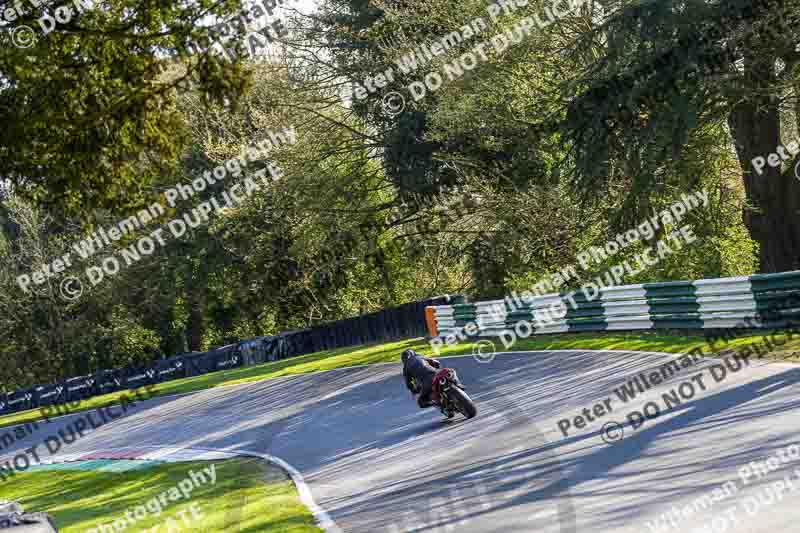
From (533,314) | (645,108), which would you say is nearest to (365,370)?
(533,314)

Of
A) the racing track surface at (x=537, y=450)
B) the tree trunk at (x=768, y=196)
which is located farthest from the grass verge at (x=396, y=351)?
the tree trunk at (x=768, y=196)

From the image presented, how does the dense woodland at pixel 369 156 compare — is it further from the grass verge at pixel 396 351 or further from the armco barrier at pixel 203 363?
the armco barrier at pixel 203 363

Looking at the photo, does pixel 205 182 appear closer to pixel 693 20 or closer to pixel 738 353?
pixel 693 20

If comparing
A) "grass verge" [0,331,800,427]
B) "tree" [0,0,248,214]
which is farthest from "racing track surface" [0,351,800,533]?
"tree" [0,0,248,214]

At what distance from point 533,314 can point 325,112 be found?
1524cm

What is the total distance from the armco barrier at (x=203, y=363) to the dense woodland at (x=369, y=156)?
11.6ft

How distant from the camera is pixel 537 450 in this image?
449 inches

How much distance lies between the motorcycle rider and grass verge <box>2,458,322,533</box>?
8.07ft

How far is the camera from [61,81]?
1398 cm

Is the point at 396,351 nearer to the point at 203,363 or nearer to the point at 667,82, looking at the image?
the point at 667,82

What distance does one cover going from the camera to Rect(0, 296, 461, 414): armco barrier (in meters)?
37.2

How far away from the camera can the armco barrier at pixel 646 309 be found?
637 inches

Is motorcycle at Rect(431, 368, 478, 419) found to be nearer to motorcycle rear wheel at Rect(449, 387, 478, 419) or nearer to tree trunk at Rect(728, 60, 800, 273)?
motorcycle rear wheel at Rect(449, 387, 478, 419)

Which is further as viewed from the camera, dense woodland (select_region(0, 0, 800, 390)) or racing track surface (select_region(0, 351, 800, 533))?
dense woodland (select_region(0, 0, 800, 390))
